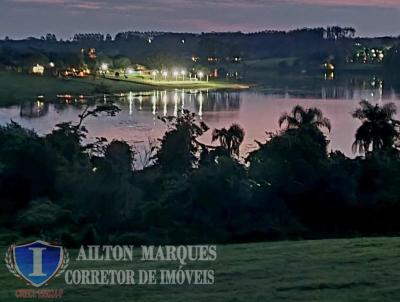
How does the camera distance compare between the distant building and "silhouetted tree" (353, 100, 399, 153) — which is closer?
"silhouetted tree" (353, 100, 399, 153)

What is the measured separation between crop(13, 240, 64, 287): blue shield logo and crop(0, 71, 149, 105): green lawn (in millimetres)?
43485

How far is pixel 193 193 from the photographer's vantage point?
50.3 feet

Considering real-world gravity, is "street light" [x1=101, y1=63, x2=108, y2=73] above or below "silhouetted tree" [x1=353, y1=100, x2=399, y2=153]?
above

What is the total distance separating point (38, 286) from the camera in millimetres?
8211

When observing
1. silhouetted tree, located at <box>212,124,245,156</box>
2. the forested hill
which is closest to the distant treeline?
the forested hill

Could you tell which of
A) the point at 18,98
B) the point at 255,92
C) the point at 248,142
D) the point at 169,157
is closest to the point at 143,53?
the point at 255,92

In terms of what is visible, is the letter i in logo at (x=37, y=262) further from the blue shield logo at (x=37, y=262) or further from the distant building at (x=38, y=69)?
the distant building at (x=38, y=69)

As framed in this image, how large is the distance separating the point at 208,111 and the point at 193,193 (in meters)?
30.3

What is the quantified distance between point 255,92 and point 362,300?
194 ft

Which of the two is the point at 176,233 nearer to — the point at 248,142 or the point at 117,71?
the point at 248,142

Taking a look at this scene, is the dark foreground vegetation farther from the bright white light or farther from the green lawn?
the bright white light

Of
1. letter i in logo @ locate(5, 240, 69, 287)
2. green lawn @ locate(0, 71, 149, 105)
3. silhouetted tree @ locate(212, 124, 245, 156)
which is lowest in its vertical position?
letter i in logo @ locate(5, 240, 69, 287)

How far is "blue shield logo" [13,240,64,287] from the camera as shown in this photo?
8547 mm

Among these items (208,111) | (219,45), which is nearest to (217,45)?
(219,45)
